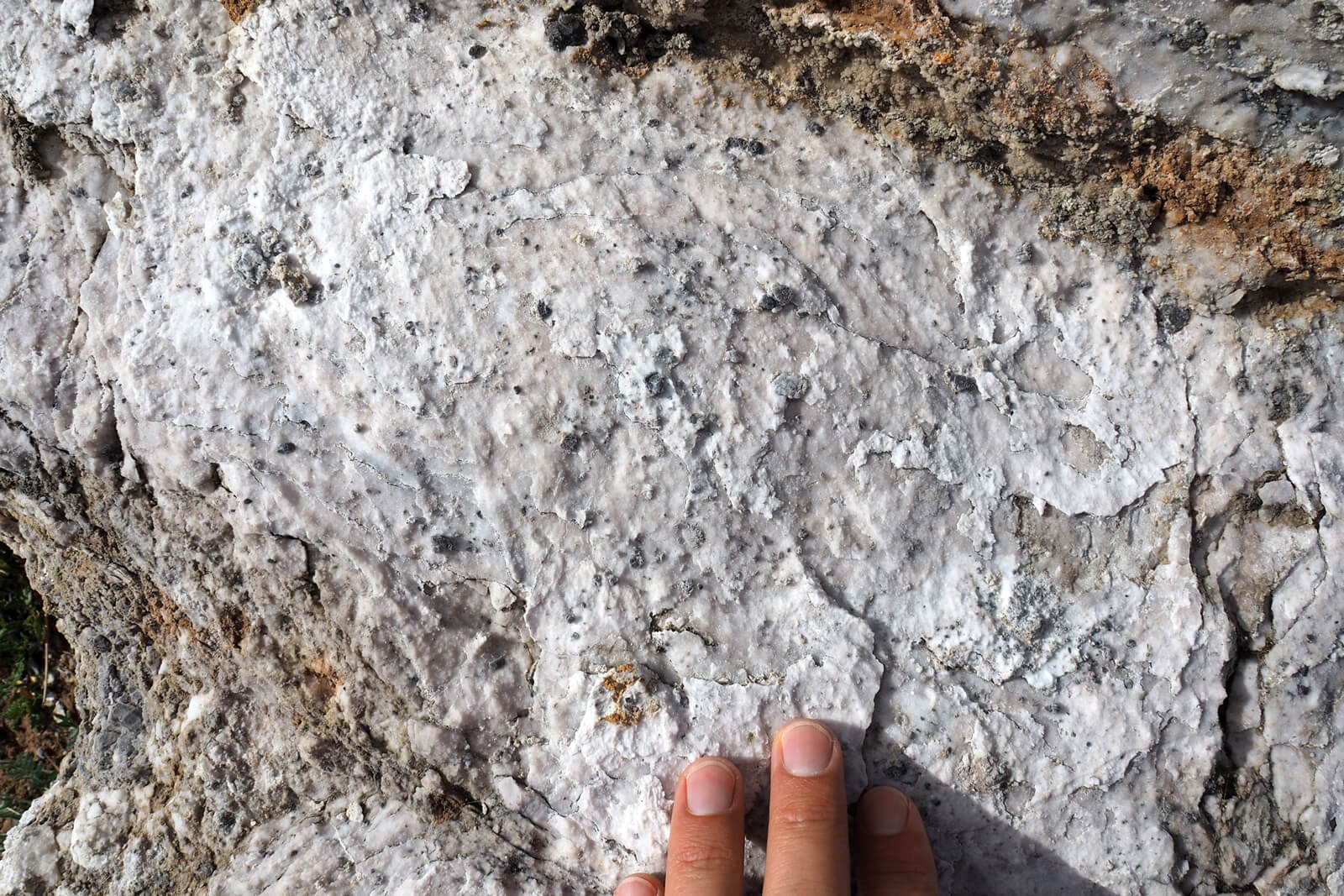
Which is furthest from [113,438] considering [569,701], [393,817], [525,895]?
[525,895]

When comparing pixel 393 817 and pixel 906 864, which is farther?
pixel 393 817

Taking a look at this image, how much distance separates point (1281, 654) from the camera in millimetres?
1832

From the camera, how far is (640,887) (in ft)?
5.72

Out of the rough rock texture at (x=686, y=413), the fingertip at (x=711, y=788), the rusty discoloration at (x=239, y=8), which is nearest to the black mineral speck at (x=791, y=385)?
the rough rock texture at (x=686, y=413)

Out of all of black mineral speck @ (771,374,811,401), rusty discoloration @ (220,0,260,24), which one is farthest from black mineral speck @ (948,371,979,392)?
rusty discoloration @ (220,0,260,24)

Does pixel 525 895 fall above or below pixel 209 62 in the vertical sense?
below

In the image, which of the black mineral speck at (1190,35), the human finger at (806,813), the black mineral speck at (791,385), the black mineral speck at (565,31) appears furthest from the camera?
the black mineral speck at (565,31)

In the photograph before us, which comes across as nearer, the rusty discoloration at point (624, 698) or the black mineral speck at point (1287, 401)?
the rusty discoloration at point (624, 698)

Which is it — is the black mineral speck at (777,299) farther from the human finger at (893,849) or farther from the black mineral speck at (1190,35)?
the human finger at (893,849)

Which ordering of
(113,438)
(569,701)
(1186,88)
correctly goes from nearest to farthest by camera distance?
1. (1186,88)
2. (569,701)
3. (113,438)

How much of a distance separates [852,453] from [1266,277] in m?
0.95

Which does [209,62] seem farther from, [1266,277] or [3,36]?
[1266,277]

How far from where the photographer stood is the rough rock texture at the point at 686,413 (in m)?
1.73

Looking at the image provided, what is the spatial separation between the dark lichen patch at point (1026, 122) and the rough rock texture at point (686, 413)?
0.01 m
